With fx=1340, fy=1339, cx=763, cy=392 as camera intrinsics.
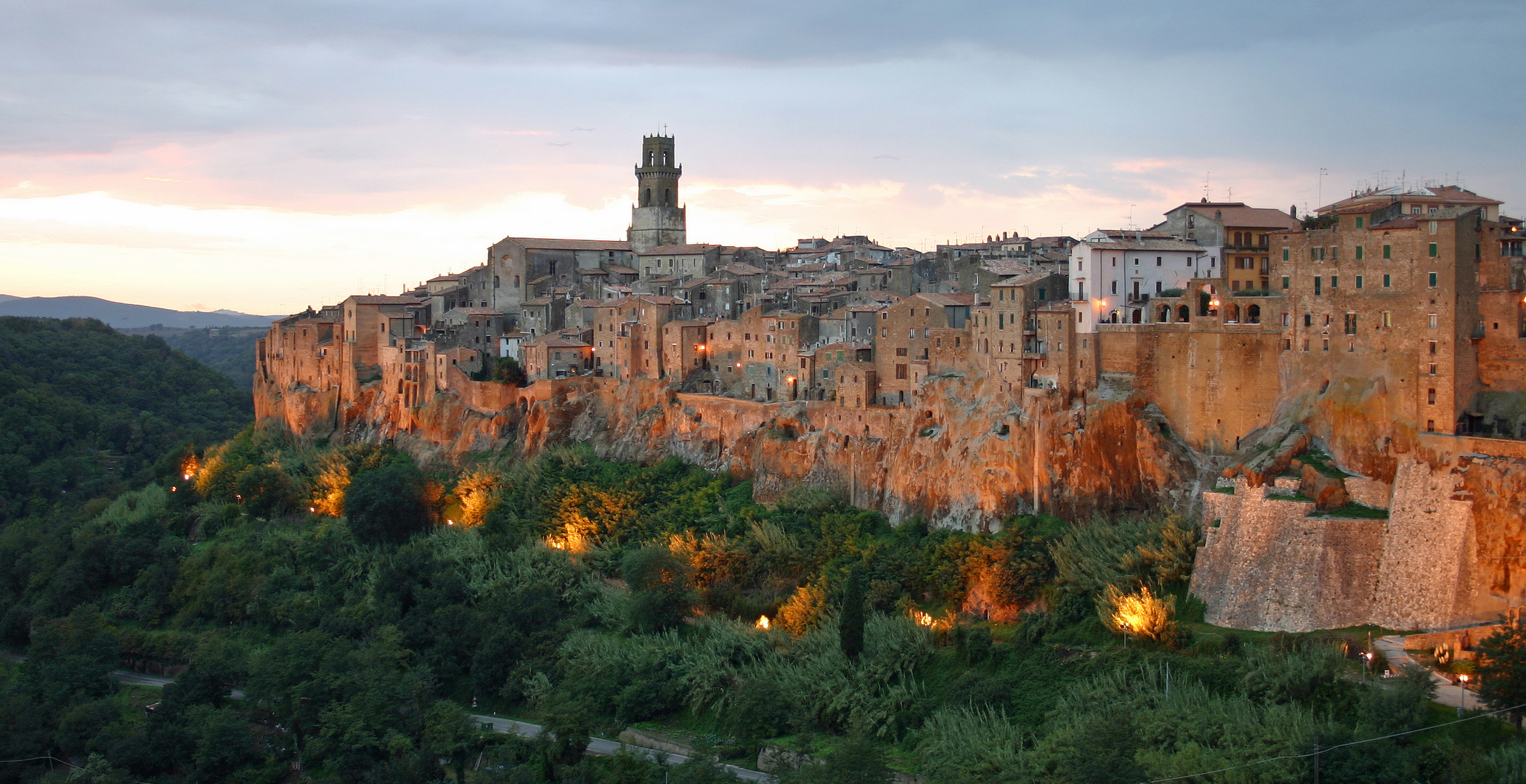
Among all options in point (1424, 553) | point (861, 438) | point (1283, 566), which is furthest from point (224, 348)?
point (1424, 553)

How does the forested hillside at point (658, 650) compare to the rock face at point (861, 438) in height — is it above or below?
below

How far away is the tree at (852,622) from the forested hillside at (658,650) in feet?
0.25

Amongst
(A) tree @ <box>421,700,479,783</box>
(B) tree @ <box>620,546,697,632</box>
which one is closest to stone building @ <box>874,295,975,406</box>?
(B) tree @ <box>620,546,697,632</box>

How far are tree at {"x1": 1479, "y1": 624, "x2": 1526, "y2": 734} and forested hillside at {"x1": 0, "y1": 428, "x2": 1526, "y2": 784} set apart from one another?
0.68m

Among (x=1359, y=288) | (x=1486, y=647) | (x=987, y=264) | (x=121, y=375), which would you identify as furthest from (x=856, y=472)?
(x=121, y=375)

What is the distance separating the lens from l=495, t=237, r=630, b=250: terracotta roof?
70750 mm

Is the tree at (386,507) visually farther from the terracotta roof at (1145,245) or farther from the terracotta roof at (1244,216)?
the terracotta roof at (1244,216)

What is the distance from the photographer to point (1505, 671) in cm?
2827

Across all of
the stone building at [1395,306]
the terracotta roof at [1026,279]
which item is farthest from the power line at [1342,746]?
the terracotta roof at [1026,279]

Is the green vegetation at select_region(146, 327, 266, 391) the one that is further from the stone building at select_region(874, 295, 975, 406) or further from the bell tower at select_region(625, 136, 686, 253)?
the stone building at select_region(874, 295, 975, 406)

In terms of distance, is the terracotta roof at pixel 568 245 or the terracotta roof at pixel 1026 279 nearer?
the terracotta roof at pixel 1026 279

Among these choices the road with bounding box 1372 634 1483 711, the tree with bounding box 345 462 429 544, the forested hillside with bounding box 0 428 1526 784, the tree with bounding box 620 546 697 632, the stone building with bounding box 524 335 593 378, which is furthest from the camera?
the stone building with bounding box 524 335 593 378

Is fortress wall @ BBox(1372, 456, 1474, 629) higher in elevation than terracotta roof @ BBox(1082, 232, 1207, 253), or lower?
lower

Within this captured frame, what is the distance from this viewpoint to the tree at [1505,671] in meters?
28.0
